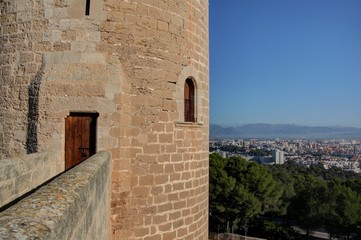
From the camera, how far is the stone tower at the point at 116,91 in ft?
19.0

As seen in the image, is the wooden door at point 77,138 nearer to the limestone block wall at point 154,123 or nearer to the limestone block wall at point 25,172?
the limestone block wall at point 25,172

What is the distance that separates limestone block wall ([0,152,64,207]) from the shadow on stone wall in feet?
1.63

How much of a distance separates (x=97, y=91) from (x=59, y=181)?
3.01 meters

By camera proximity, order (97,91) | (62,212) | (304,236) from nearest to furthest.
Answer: (62,212) < (97,91) < (304,236)

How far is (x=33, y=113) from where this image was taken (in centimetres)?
596

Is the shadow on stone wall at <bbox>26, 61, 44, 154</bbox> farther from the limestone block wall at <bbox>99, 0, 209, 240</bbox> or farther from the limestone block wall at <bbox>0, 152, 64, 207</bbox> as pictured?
the limestone block wall at <bbox>99, 0, 209, 240</bbox>

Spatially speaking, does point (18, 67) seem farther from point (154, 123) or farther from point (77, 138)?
point (154, 123)

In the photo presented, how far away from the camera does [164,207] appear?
243 inches

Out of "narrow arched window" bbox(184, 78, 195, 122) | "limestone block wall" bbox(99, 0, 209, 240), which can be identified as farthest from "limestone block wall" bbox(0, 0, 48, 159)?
"narrow arched window" bbox(184, 78, 195, 122)

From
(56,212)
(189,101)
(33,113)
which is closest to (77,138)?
(33,113)

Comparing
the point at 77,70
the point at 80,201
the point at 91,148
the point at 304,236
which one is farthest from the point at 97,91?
the point at 304,236

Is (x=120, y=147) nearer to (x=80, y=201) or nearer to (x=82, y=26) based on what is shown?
(x=82, y=26)

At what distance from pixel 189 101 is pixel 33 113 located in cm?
285

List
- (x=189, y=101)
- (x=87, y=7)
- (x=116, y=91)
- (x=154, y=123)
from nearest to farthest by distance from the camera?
(x=116, y=91) < (x=87, y=7) < (x=154, y=123) < (x=189, y=101)
